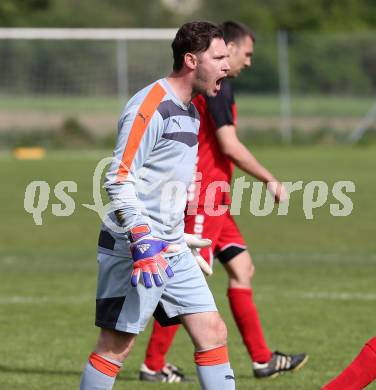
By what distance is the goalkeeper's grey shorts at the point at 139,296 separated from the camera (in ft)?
17.1

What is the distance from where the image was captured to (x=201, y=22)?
5254mm

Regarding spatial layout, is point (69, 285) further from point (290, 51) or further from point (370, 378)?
point (290, 51)

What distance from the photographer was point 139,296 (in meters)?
5.22

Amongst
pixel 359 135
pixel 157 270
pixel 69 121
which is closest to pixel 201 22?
pixel 157 270

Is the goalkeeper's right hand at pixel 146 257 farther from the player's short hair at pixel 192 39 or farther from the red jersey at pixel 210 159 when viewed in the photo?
the red jersey at pixel 210 159

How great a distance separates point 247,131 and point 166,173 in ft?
86.7

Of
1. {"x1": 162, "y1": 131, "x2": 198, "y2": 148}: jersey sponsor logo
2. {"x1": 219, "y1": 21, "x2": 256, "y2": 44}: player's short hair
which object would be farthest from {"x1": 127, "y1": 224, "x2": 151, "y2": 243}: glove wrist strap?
{"x1": 219, "y1": 21, "x2": 256, "y2": 44}: player's short hair

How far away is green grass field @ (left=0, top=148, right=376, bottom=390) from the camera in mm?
7457

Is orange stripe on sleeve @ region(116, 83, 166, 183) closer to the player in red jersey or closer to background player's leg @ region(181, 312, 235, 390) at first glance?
background player's leg @ region(181, 312, 235, 390)

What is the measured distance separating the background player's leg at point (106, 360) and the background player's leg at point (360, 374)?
1.02 meters

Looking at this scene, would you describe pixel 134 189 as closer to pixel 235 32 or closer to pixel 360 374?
pixel 360 374

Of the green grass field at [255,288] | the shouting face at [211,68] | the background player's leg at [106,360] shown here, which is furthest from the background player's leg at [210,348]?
the green grass field at [255,288]

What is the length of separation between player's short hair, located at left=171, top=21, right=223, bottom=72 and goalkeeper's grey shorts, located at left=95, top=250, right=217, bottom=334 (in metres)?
0.97

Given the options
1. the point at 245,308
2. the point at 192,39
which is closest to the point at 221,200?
the point at 245,308
